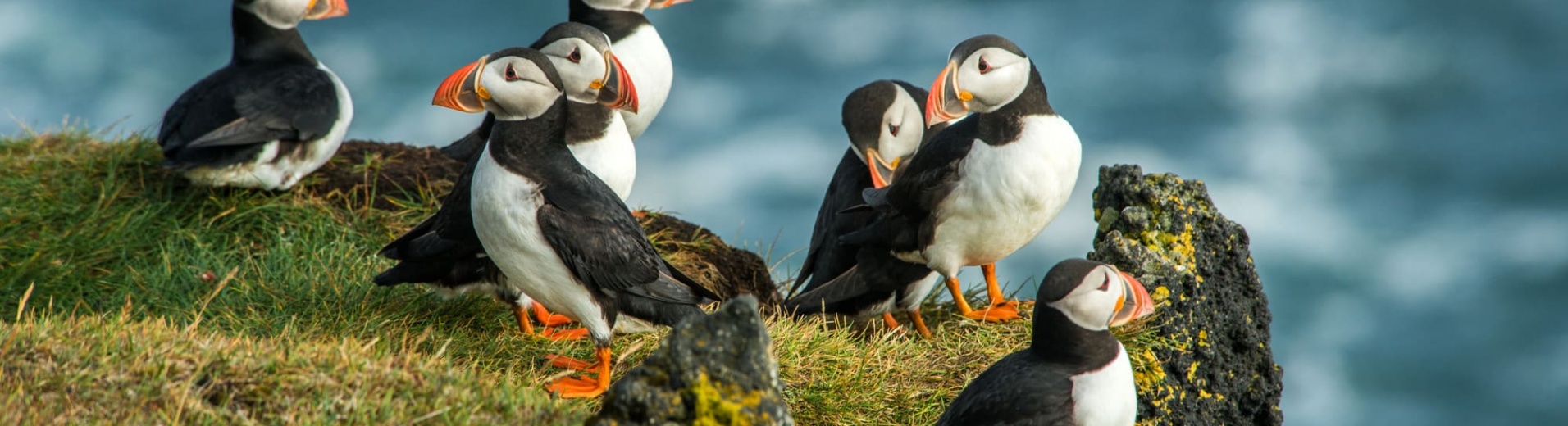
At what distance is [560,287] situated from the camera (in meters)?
5.54

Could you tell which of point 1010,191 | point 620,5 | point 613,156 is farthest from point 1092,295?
point 620,5

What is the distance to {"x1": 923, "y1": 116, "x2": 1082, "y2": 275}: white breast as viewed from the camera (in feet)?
20.5

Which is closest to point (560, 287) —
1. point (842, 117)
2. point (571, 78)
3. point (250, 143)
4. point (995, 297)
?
point (571, 78)

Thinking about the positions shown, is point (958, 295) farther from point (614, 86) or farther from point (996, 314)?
point (614, 86)

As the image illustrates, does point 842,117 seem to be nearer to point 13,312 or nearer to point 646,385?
point 646,385

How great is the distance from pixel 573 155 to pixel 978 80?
69.2 inches

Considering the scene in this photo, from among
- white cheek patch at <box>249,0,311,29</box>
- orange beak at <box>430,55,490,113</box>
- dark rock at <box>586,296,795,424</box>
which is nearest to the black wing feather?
white cheek patch at <box>249,0,311,29</box>

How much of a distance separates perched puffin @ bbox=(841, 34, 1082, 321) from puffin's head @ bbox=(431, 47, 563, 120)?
5.55 ft

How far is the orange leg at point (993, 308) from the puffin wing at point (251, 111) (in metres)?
3.77

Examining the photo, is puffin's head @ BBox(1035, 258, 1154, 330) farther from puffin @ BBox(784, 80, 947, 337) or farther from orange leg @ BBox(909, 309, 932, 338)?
orange leg @ BBox(909, 309, 932, 338)

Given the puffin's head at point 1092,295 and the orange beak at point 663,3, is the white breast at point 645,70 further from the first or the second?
the puffin's head at point 1092,295

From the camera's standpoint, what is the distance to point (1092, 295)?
503 centimetres

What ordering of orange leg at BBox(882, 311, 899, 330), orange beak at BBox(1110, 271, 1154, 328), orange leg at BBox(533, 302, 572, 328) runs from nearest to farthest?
1. orange beak at BBox(1110, 271, 1154, 328)
2. orange leg at BBox(533, 302, 572, 328)
3. orange leg at BBox(882, 311, 899, 330)

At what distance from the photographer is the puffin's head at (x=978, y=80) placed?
244 inches
